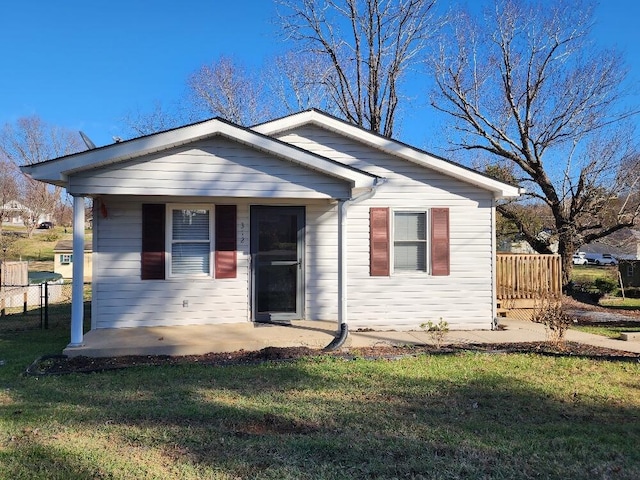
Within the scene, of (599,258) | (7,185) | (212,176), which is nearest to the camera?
(212,176)

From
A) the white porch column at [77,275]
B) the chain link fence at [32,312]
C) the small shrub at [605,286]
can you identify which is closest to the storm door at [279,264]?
the white porch column at [77,275]

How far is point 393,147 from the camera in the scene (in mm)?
8625

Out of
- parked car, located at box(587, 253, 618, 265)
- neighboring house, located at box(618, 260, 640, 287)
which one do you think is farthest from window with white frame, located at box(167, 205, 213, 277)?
parked car, located at box(587, 253, 618, 265)

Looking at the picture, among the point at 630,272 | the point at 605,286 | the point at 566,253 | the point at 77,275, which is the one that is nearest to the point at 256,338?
the point at 77,275

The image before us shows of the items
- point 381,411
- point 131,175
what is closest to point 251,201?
point 131,175

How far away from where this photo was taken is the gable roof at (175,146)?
21.0 feet

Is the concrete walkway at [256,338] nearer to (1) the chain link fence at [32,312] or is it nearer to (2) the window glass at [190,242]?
(2) the window glass at [190,242]

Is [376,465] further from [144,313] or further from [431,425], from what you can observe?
[144,313]

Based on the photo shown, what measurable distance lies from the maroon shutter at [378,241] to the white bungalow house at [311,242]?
0.02 metres

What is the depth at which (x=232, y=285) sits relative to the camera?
27.4 ft

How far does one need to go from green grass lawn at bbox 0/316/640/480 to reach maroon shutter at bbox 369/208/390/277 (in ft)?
8.39

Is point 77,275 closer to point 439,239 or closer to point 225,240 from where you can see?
point 225,240

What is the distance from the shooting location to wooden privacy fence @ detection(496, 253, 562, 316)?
37.1ft

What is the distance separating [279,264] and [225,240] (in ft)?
3.43
